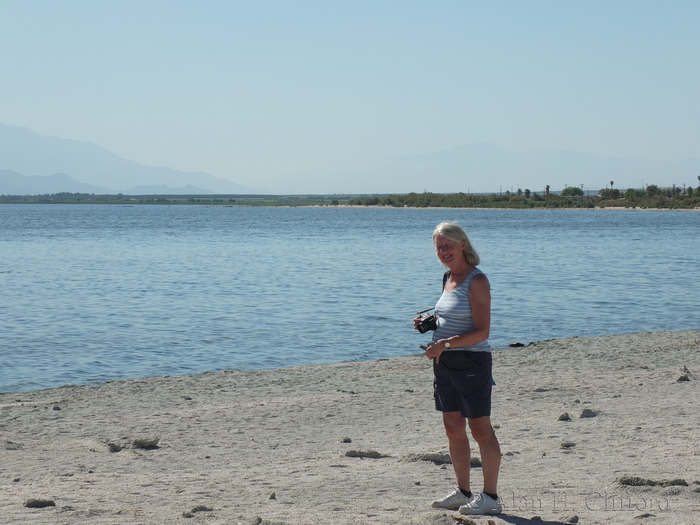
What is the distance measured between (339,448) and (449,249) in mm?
3215

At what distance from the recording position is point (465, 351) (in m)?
5.07

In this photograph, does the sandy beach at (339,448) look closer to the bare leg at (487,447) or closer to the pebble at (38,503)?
the pebble at (38,503)

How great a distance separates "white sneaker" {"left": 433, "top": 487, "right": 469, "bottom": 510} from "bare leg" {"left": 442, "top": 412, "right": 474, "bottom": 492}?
77 millimetres

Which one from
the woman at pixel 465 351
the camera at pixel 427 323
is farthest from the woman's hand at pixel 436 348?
the camera at pixel 427 323

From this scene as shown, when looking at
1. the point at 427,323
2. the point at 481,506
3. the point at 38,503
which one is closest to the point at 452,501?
the point at 481,506

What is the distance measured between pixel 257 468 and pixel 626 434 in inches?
134

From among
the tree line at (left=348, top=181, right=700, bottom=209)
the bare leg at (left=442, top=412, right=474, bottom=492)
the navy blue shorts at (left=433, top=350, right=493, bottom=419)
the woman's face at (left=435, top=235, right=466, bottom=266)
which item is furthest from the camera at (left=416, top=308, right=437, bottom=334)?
the tree line at (left=348, top=181, right=700, bottom=209)

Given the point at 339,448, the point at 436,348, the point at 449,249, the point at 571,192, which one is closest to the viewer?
the point at 436,348

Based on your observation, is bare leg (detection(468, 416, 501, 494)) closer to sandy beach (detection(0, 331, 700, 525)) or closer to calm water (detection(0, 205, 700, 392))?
sandy beach (detection(0, 331, 700, 525))

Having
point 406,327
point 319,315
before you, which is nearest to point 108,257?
point 319,315

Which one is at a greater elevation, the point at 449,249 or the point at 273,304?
the point at 449,249

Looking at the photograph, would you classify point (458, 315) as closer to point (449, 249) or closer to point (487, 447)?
point (449, 249)

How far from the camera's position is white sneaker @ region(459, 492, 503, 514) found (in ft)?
17.3

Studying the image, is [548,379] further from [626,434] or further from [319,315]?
[319,315]
